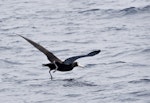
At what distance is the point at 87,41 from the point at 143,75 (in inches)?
163

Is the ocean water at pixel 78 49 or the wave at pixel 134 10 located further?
the wave at pixel 134 10

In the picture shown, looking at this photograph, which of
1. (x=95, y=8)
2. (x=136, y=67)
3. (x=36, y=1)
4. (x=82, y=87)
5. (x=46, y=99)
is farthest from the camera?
(x=36, y=1)

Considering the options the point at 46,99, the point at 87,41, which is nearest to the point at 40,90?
the point at 46,99

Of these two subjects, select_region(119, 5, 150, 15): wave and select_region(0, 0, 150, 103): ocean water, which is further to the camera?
select_region(119, 5, 150, 15): wave

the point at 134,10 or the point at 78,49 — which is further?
the point at 134,10

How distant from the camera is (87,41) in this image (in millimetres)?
18219

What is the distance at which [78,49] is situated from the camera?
17406mm

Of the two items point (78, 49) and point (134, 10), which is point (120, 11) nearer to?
point (134, 10)

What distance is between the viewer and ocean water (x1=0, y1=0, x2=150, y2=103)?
1315cm

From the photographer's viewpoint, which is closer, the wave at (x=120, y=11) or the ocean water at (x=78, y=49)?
the ocean water at (x=78, y=49)

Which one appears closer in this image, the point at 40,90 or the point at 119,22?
the point at 40,90

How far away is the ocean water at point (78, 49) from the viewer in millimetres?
13148

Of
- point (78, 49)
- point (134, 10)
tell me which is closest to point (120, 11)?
point (134, 10)

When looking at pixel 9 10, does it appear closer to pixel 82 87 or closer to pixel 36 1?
pixel 36 1
